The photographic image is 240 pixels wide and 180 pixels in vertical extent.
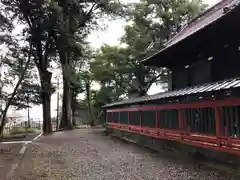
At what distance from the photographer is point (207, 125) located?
7961 millimetres

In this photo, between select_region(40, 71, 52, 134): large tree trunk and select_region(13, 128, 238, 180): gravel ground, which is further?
select_region(40, 71, 52, 134): large tree trunk

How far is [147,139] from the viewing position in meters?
12.7

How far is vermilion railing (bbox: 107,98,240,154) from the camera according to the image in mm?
6785

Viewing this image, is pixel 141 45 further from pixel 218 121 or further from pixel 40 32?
pixel 218 121

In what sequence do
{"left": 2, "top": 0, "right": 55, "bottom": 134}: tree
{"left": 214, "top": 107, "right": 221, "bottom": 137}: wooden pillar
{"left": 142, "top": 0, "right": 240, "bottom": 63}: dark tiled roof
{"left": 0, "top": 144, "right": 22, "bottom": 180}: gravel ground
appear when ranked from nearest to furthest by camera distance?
{"left": 214, "top": 107, "right": 221, "bottom": 137}: wooden pillar < {"left": 0, "top": 144, "right": 22, "bottom": 180}: gravel ground < {"left": 142, "top": 0, "right": 240, "bottom": 63}: dark tiled roof < {"left": 2, "top": 0, "right": 55, "bottom": 134}: tree

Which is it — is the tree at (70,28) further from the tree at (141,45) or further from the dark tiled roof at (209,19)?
the dark tiled roof at (209,19)

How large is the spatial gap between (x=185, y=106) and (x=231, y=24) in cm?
286

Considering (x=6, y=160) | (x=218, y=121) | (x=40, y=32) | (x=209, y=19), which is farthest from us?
(x=40, y=32)

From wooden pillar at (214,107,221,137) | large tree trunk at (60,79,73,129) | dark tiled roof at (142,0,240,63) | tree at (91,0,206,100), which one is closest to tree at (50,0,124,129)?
large tree trunk at (60,79,73,129)

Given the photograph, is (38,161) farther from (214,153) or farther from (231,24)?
(231,24)

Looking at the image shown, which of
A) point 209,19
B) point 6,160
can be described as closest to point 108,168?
point 6,160

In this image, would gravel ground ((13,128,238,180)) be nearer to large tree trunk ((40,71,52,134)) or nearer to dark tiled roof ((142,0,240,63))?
dark tiled roof ((142,0,240,63))

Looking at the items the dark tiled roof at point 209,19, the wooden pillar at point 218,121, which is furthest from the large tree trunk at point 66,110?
the wooden pillar at point 218,121

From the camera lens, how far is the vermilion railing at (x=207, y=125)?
679cm
